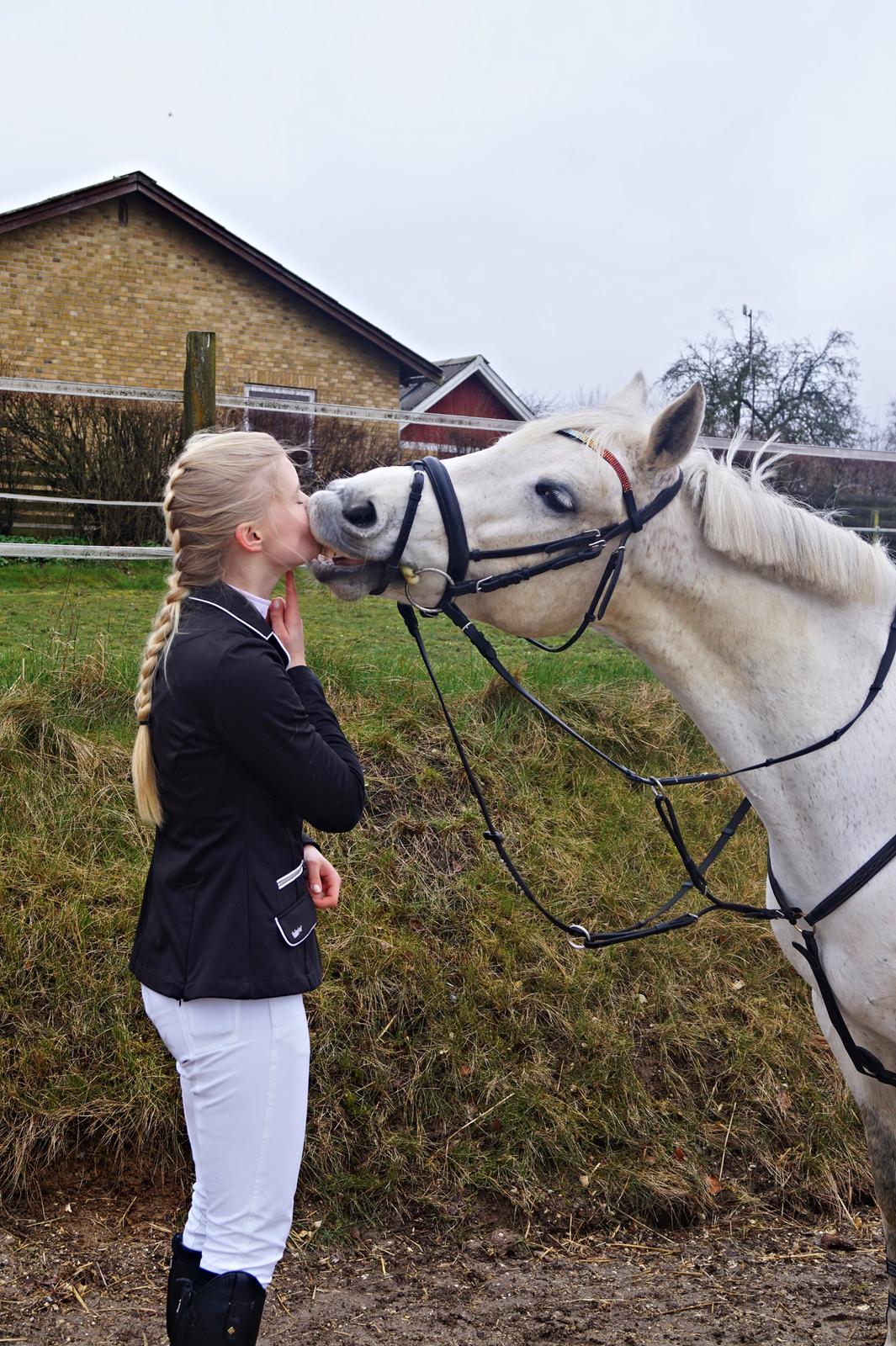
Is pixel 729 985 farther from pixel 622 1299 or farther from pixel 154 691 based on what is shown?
pixel 154 691

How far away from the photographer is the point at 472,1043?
4133 mm

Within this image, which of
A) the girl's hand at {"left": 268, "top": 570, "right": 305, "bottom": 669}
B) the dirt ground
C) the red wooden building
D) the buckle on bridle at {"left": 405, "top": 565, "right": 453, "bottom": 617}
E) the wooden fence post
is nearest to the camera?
the girl's hand at {"left": 268, "top": 570, "right": 305, "bottom": 669}

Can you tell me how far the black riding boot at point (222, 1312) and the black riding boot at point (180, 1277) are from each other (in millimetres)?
34

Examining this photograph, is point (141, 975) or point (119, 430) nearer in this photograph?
point (141, 975)

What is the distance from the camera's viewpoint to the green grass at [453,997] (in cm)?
377

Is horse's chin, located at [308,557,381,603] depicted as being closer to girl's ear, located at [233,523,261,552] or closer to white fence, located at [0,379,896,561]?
girl's ear, located at [233,523,261,552]

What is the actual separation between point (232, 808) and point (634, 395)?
147cm

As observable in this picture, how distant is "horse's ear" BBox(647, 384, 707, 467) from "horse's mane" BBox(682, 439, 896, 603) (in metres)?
0.13

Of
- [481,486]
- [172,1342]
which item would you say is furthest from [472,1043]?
[481,486]

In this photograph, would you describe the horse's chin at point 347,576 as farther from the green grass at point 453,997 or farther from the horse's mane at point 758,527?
the green grass at point 453,997

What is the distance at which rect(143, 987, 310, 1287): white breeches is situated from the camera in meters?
1.97

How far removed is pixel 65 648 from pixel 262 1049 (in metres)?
3.79

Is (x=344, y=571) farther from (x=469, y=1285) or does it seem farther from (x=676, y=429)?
(x=469, y=1285)

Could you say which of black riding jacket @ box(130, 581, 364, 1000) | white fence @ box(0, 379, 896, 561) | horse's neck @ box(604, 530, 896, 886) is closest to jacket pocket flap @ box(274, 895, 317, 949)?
black riding jacket @ box(130, 581, 364, 1000)
